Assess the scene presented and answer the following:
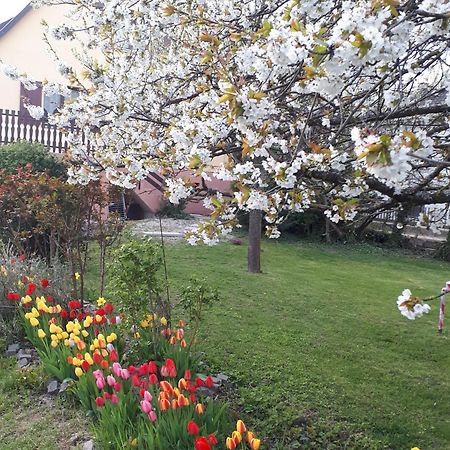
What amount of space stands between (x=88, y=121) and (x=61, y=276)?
57.6 inches

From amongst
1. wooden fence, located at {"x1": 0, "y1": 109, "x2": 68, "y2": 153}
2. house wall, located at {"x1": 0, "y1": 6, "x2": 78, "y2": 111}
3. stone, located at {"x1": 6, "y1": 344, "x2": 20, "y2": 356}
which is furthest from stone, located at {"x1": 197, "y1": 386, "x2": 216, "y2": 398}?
house wall, located at {"x1": 0, "y1": 6, "x2": 78, "y2": 111}

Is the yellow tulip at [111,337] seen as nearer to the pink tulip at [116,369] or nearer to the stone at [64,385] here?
the stone at [64,385]

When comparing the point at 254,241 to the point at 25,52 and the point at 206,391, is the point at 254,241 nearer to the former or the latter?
the point at 206,391

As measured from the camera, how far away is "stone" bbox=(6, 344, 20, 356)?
4552mm

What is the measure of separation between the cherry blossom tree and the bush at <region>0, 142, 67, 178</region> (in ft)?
7.66

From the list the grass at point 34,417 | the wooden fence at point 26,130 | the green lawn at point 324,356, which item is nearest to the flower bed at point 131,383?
the grass at point 34,417

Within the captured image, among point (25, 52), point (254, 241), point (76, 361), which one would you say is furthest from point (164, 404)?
point (25, 52)

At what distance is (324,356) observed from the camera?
532cm

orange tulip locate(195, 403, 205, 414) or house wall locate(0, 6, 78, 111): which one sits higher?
house wall locate(0, 6, 78, 111)

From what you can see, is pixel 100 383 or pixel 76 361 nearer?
pixel 100 383

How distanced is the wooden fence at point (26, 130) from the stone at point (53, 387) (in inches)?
382

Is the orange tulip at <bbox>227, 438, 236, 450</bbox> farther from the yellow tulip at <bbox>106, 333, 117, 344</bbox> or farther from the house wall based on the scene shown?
the house wall

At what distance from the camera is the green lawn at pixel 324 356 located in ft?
13.0

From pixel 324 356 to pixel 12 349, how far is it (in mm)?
2717
